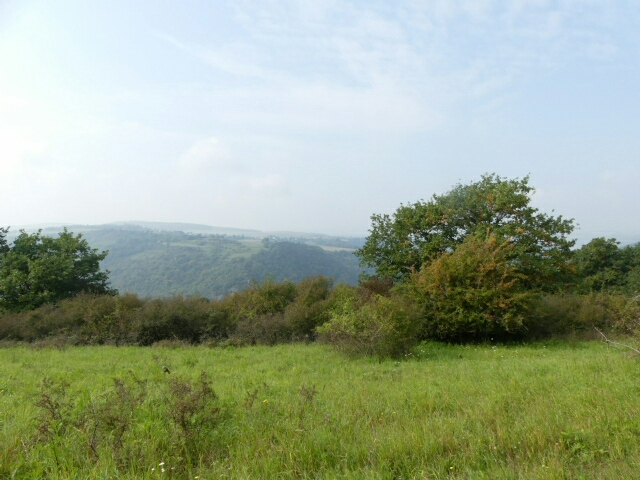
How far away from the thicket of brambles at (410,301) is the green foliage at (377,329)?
0.11ft

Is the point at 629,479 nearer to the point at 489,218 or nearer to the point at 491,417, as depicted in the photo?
the point at 491,417

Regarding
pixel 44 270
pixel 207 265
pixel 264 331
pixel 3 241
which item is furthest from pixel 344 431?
pixel 207 265

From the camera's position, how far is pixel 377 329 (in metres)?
11.6

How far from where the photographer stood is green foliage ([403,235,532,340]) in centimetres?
1466

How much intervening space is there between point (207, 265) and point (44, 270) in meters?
59.0

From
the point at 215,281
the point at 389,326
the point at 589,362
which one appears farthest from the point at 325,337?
the point at 215,281

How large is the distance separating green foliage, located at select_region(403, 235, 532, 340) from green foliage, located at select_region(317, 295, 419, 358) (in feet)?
9.22

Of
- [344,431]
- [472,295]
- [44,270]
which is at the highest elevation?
[472,295]

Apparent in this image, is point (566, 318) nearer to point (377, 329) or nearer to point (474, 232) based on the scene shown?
A: point (474, 232)

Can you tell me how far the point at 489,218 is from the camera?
64.8ft

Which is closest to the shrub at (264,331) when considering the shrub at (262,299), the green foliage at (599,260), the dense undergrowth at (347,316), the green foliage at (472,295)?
the dense undergrowth at (347,316)

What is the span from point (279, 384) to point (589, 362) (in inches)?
253

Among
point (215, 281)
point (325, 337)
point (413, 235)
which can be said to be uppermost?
point (413, 235)

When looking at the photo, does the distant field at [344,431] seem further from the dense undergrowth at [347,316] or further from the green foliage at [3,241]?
the green foliage at [3,241]
